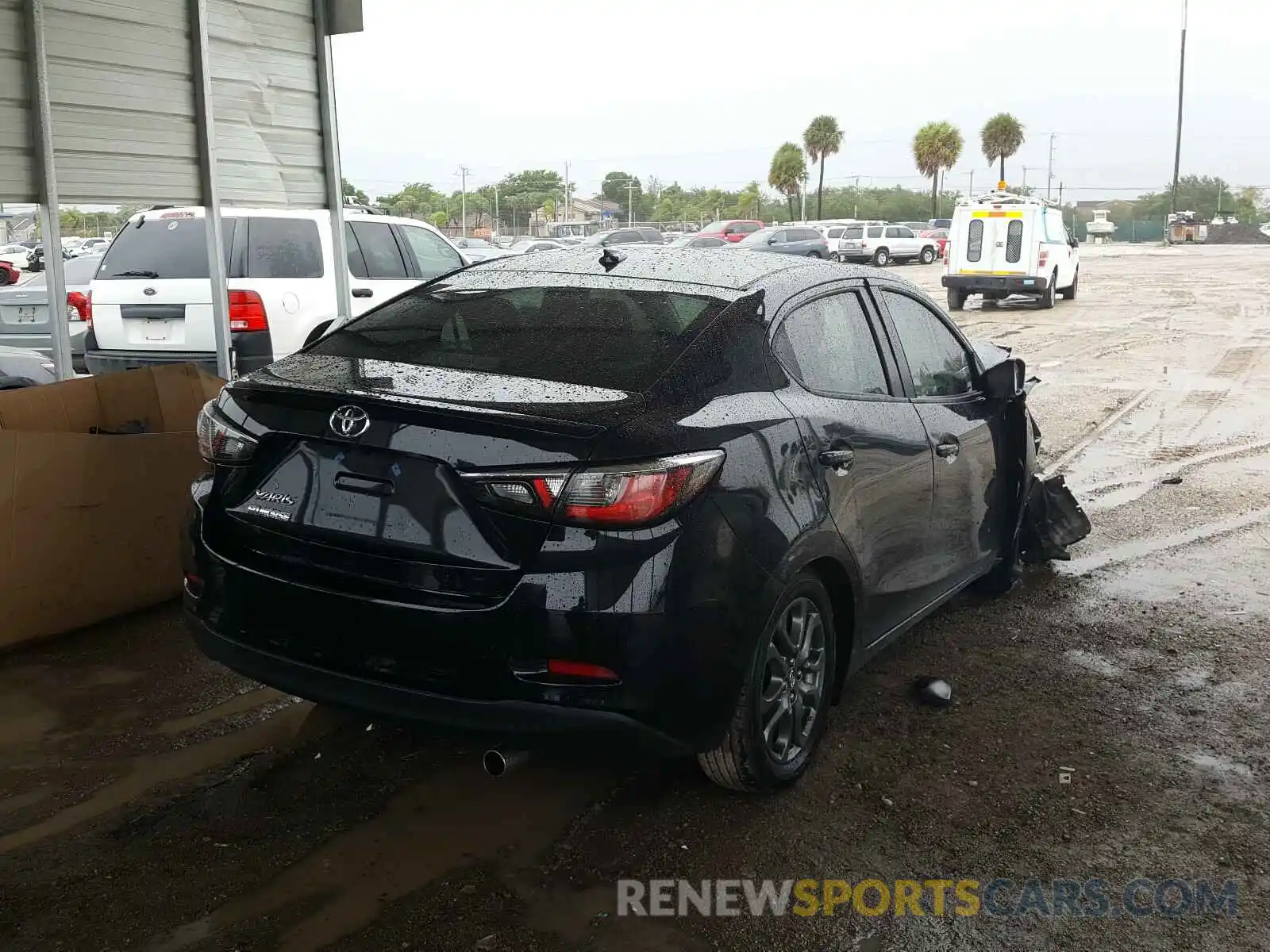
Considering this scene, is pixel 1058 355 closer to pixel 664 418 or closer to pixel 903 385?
pixel 903 385

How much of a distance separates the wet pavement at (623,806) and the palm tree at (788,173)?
7905 centimetres

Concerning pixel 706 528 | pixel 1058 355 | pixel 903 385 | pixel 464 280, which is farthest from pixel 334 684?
pixel 1058 355

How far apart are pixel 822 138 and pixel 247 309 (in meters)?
73.5

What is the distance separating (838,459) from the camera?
3.88 m

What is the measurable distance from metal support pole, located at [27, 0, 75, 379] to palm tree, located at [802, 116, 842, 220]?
74377 millimetres

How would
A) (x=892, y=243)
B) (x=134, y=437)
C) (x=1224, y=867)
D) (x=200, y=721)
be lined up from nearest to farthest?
(x=1224, y=867)
(x=200, y=721)
(x=134, y=437)
(x=892, y=243)

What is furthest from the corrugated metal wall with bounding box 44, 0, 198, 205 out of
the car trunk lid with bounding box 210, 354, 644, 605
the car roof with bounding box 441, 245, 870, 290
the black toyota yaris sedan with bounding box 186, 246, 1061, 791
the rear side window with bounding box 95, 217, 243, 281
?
the car trunk lid with bounding box 210, 354, 644, 605

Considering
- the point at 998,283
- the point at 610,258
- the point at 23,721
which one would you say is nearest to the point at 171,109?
the point at 610,258

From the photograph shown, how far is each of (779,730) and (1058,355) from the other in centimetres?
1397

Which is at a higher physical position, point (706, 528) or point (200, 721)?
point (706, 528)

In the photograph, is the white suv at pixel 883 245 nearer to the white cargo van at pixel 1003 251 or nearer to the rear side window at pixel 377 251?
the white cargo van at pixel 1003 251

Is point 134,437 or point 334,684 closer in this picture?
point 334,684

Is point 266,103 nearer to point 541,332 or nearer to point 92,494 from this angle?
point 92,494

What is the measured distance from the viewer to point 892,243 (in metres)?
42.7
